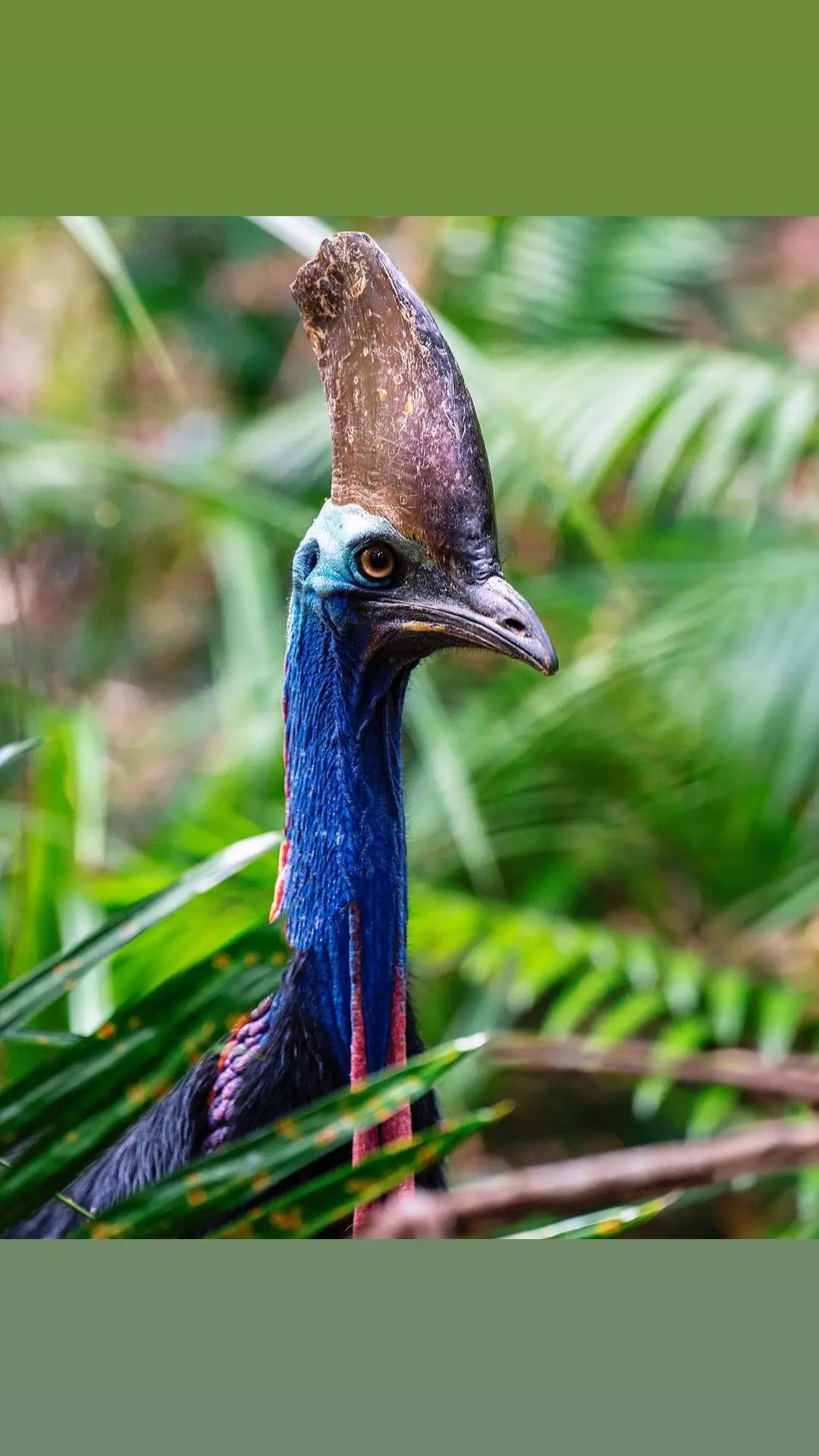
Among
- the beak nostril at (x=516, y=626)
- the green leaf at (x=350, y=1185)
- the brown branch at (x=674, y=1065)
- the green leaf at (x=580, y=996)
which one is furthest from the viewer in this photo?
the green leaf at (x=580, y=996)

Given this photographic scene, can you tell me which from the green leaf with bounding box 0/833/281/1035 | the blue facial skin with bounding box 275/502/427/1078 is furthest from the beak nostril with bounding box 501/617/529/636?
the green leaf with bounding box 0/833/281/1035

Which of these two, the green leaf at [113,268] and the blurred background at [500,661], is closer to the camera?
the green leaf at [113,268]

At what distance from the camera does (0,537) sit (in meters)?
2.18

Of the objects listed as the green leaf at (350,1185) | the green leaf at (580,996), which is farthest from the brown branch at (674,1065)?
the green leaf at (350,1185)

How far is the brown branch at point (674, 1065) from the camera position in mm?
Answer: 1499

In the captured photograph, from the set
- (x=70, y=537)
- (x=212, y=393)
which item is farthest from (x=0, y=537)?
(x=212, y=393)

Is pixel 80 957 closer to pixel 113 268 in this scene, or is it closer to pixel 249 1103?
pixel 249 1103

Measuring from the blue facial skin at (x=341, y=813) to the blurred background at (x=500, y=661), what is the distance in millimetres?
328

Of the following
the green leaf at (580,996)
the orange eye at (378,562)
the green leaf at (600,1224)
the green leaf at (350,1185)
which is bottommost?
the green leaf at (350,1185)

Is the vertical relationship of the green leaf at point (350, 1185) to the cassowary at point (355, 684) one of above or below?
below

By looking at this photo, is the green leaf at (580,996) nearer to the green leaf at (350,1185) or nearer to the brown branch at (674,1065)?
the brown branch at (674,1065)

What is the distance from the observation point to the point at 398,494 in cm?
99

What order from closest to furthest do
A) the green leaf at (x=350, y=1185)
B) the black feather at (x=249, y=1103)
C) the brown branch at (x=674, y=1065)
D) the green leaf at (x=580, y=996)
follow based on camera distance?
the green leaf at (x=350, y=1185), the black feather at (x=249, y=1103), the brown branch at (x=674, y=1065), the green leaf at (x=580, y=996)

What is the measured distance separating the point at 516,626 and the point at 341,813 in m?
0.19
